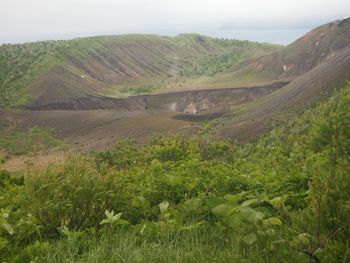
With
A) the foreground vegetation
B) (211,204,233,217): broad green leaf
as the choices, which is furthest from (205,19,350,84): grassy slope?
(211,204,233,217): broad green leaf

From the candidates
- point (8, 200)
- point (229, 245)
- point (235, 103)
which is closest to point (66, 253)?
point (229, 245)

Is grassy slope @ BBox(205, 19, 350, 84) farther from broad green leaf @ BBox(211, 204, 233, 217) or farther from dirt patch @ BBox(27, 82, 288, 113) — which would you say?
broad green leaf @ BBox(211, 204, 233, 217)

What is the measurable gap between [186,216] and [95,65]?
96639mm

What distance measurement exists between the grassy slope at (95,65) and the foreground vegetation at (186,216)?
70872 millimetres

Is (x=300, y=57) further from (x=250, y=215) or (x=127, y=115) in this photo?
(x=250, y=215)

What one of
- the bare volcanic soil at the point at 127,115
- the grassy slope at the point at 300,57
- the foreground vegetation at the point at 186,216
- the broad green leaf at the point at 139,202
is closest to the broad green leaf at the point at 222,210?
the foreground vegetation at the point at 186,216

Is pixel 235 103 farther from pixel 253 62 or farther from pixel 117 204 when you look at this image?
pixel 117 204

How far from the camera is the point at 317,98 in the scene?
4044cm

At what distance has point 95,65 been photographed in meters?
99.9

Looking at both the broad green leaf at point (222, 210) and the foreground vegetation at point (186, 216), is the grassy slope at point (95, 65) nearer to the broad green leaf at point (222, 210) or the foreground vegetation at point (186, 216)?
the foreground vegetation at point (186, 216)

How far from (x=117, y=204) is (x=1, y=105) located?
72.4m

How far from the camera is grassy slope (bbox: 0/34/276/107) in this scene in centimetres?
8038

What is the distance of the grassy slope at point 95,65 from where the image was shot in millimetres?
80375

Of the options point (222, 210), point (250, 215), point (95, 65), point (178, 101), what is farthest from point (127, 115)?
point (250, 215)
